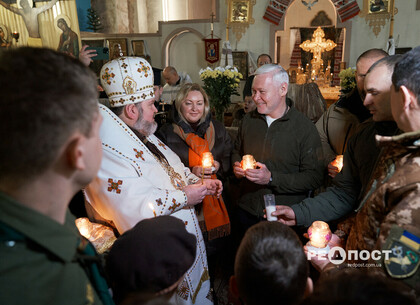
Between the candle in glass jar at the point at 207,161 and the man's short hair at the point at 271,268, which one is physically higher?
the man's short hair at the point at 271,268

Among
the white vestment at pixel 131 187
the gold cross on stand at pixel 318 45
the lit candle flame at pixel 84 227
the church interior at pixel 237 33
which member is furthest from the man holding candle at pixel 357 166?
the gold cross on stand at pixel 318 45

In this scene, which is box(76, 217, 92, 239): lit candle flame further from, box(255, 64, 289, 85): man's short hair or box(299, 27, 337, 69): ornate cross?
box(299, 27, 337, 69): ornate cross

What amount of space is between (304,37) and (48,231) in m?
14.2

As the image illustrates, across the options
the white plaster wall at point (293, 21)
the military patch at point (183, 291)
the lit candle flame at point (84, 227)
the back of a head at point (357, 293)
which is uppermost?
the white plaster wall at point (293, 21)

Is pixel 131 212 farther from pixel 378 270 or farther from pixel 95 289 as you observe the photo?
pixel 378 270

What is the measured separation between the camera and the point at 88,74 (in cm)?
90

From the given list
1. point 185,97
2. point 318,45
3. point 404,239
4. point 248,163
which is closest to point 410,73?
point 404,239

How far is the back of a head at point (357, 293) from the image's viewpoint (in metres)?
0.72

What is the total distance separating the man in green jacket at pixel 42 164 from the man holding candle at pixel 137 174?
100 cm

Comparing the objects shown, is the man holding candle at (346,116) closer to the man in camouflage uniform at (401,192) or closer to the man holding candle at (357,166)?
the man holding candle at (357,166)

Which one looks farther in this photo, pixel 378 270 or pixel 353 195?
pixel 353 195

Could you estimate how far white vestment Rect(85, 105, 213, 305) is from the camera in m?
1.92

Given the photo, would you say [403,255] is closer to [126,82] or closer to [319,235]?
[319,235]

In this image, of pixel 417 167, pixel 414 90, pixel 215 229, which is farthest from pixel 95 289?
pixel 215 229
